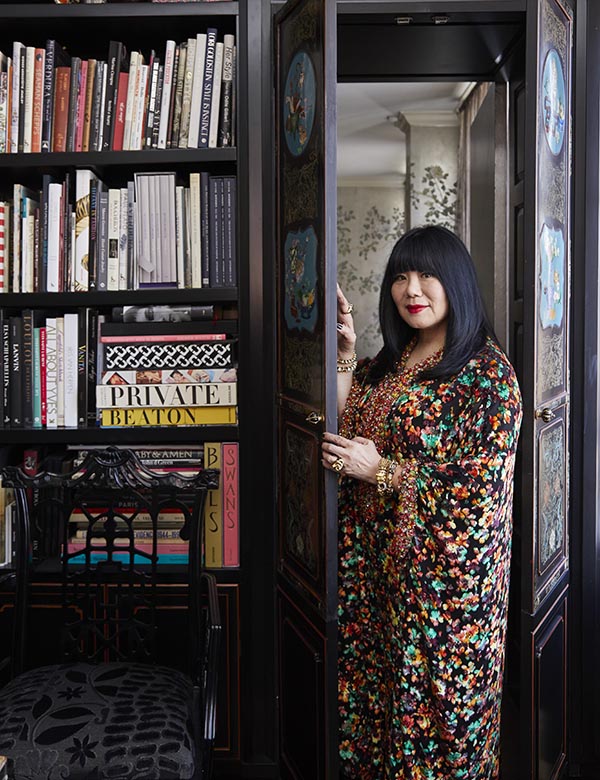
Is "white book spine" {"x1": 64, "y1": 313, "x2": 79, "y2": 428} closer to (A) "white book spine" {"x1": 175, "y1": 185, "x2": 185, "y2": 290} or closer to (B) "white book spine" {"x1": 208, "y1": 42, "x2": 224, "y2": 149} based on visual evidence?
(A) "white book spine" {"x1": 175, "y1": 185, "x2": 185, "y2": 290}

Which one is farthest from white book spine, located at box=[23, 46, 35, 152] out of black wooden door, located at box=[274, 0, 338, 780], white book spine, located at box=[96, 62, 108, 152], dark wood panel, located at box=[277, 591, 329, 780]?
dark wood panel, located at box=[277, 591, 329, 780]

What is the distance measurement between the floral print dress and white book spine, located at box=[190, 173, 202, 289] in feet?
2.42

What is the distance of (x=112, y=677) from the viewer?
188 cm

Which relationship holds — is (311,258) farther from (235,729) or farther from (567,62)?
(235,729)

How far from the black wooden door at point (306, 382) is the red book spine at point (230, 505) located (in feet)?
0.46

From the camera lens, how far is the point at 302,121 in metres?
1.96

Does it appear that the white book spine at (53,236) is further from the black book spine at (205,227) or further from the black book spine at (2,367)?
the black book spine at (205,227)

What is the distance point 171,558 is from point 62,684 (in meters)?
0.59

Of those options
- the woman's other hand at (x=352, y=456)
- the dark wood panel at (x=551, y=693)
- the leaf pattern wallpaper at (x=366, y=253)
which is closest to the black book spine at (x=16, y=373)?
the woman's other hand at (x=352, y=456)

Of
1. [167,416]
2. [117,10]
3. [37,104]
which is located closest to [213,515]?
[167,416]

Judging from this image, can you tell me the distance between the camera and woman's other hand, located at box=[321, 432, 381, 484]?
1.82 meters

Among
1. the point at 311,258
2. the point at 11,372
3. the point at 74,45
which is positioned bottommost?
the point at 11,372

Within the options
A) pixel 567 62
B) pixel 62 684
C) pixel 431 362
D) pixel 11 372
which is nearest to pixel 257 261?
pixel 431 362

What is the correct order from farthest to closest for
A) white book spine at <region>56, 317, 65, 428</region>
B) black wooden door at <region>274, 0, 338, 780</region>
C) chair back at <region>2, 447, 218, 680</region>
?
1. white book spine at <region>56, 317, 65, 428</region>
2. chair back at <region>2, 447, 218, 680</region>
3. black wooden door at <region>274, 0, 338, 780</region>
